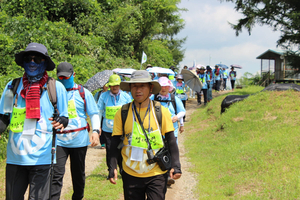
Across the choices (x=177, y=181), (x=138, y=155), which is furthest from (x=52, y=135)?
(x=177, y=181)

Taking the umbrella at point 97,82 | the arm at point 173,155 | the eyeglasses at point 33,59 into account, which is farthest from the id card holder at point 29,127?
the umbrella at point 97,82

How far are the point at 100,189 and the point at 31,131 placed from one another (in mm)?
3215

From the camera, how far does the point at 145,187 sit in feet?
11.2

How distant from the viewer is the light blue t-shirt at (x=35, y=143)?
3195 mm

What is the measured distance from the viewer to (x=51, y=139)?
3.38 meters

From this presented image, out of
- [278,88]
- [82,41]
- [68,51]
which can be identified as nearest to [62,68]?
[278,88]

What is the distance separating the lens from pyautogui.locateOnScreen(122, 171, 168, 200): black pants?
3.34 meters

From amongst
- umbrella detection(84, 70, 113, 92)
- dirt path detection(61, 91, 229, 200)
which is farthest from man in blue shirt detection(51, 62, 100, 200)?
umbrella detection(84, 70, 113, 92)

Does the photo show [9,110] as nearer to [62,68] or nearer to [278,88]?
[62,68]

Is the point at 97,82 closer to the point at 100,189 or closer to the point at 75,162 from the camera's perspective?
the point at 100,189

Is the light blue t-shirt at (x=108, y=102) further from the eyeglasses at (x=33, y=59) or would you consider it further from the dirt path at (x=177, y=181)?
the eyeglasses at (x=33, y=59)

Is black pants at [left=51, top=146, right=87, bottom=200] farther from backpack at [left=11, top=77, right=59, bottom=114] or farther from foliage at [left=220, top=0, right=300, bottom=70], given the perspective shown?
foliage at [left=220, top=0, right=300, bottom=70]

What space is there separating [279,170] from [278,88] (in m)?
7.48

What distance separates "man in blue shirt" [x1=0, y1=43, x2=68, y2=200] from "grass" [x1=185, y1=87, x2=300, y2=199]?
12.5 feet
